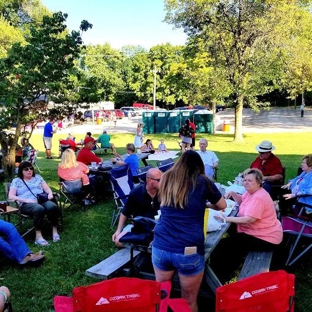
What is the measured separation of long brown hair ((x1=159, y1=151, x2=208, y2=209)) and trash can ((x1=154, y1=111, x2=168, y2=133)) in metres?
23.0

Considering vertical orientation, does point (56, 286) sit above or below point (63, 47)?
below

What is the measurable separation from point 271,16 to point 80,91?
1204 centimetres

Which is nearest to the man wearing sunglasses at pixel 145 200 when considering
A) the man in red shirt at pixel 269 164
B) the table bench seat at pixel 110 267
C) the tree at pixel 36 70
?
the table bench seat at pixel 110 267

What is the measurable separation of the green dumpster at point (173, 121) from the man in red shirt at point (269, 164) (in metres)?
19.1

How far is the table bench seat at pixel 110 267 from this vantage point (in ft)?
11.3

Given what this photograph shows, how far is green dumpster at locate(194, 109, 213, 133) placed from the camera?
24359 mm

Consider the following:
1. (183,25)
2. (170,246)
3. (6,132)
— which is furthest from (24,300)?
(183,25)

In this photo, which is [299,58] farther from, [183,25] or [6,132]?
[6,132]

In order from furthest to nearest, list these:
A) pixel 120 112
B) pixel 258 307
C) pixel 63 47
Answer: pixel 120 112 → pixel 63 47 → pixel 258 307

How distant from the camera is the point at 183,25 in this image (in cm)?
1906

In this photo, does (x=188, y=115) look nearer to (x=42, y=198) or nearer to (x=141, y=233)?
(x=42, y=198)

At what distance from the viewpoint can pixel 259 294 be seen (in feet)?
7.00

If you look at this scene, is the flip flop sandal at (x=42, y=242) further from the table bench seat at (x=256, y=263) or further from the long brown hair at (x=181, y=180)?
the long brown hair at (x=181, y=180)

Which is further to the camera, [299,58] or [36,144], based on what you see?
[36,144]
